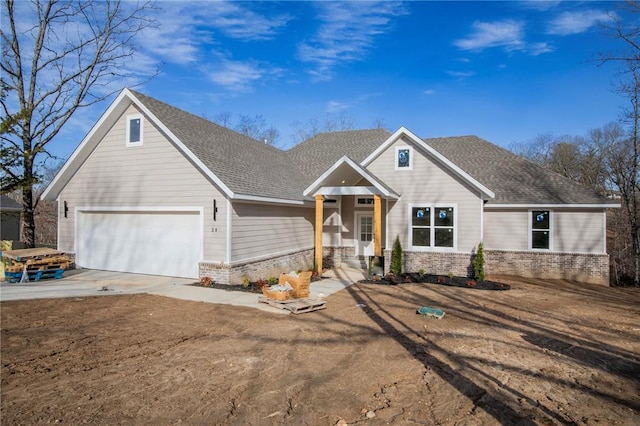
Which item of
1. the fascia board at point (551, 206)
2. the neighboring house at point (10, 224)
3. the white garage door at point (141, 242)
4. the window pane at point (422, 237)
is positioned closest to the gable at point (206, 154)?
the white garage door at point (141, 242)

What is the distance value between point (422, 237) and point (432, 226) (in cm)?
58

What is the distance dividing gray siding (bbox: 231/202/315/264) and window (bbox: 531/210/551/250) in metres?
9.45

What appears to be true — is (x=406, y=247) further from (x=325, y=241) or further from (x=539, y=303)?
(x=539, y=303)

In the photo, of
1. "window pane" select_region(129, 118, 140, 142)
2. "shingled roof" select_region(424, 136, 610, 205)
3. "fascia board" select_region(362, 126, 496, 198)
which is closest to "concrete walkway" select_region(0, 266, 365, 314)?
"window pane" select_region(129, 118, 140, 142)

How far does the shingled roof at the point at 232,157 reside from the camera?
1226 cm

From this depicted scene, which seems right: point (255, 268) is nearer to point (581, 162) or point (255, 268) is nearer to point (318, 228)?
point (318, 228)

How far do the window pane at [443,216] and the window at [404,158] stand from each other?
2062mm

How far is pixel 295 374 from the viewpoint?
5.32 metres

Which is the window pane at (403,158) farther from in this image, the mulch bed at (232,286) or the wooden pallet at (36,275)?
the wooden pallet at (36,275)

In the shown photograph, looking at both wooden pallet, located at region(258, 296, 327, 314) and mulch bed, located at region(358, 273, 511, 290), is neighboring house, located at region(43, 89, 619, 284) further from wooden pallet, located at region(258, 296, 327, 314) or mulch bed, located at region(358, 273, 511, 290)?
wooden pallet, located at region(258, 296, 327, 314)

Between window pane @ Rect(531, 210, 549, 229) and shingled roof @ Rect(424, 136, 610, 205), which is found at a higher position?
shingled roof @ Rect(424, 136, 610, 205)

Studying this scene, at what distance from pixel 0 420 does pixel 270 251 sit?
10222mm

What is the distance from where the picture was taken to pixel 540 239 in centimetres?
1546

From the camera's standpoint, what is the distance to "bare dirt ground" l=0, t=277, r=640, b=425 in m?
4.26
